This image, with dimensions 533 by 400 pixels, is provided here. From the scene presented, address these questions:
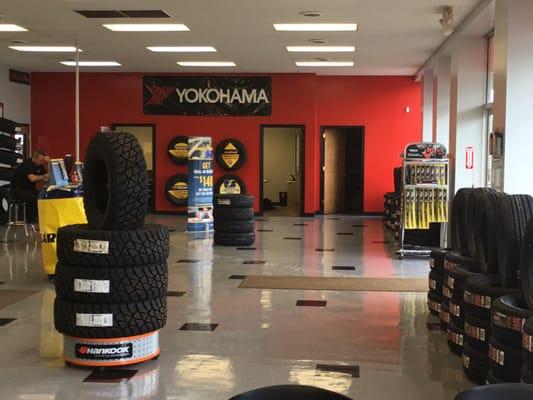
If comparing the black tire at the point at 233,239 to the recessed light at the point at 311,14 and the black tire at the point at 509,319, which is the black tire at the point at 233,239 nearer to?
the recessed light at the point at 311,14

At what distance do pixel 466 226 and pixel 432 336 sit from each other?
31.5 inches

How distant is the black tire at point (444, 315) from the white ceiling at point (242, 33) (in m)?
4.42

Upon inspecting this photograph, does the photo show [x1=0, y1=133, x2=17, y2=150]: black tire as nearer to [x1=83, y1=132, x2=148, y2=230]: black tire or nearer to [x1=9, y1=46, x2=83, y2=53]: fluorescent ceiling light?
[x1=83, y1=132, x2=148, y2=230]: black tire

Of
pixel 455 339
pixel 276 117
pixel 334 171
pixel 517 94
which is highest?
pixel 276 117

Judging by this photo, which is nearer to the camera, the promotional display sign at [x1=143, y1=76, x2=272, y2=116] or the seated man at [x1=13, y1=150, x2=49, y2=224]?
the seated man at [x1=13, y1=150, x2=49, y2=224]

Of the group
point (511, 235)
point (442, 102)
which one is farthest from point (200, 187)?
point (511, 235)

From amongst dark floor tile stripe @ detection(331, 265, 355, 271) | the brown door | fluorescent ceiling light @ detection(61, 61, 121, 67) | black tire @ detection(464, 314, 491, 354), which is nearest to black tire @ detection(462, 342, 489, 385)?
black tire @ detection(464, 314, 491, 354)

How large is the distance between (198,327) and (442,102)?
811 centimetres

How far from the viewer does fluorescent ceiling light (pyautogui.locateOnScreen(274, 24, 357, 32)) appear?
9531 millimetres

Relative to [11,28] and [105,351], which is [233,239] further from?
[105,351]

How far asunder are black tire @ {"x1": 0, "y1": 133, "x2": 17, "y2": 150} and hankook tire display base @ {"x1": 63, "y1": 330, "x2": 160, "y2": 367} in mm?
1122

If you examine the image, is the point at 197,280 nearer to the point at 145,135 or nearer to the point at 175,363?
the point at 175,363

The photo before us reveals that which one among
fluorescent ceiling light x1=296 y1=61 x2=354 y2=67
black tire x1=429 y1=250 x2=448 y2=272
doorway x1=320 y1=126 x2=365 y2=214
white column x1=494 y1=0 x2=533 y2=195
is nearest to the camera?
black tire x1=429 y1=250 x2=448 y2=272

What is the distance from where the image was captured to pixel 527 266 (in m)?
3.04
